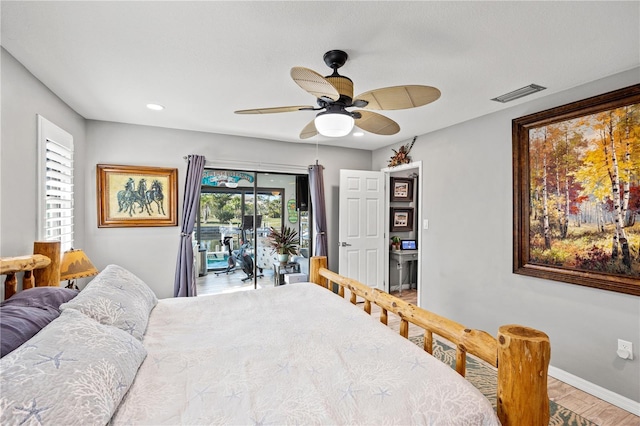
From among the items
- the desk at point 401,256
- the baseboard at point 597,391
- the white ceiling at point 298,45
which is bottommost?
the baseboard at point 597,391

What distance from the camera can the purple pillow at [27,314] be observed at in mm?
1156

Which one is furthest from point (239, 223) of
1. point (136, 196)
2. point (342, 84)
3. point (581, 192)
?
point (581, 192)

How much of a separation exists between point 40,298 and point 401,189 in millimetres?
4859

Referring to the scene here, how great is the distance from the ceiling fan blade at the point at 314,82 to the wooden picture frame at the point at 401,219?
12.7 ft

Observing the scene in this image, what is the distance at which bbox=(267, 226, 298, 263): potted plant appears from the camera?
4547 millimetres

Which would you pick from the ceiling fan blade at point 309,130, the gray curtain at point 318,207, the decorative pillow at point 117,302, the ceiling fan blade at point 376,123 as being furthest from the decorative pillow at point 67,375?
the gray curtain at point 318,207

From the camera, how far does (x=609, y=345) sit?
7.54 ft

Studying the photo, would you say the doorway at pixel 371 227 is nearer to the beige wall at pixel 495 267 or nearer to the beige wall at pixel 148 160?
the beige wall at pixel 495 267

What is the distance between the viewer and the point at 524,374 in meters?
1.08

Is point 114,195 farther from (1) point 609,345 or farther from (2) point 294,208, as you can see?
(1) point 609,345

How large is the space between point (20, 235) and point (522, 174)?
4137 millimetres

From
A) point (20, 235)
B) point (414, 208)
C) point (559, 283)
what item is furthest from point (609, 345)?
point (20, 235)

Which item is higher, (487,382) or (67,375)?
(67,375)

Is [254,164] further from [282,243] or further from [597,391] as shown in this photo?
[597,391]
